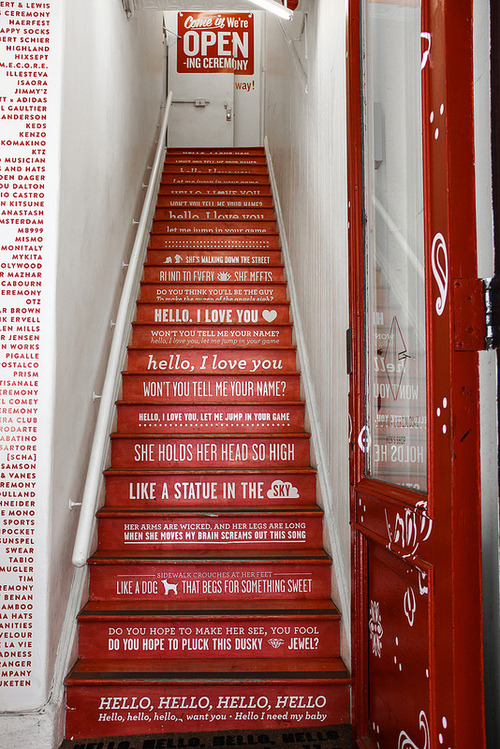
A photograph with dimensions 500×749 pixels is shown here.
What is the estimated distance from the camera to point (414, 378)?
4.35 ft

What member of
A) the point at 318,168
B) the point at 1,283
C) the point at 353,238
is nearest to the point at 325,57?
the point at 318,168

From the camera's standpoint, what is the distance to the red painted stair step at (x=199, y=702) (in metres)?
1.96

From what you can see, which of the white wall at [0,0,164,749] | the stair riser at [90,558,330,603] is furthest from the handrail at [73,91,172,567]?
the stair riser at [90,558,330,603]

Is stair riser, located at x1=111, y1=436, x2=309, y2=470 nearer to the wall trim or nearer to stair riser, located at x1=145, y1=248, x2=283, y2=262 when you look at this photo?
the wall trim

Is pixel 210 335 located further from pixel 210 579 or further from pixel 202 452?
pixel 210 579

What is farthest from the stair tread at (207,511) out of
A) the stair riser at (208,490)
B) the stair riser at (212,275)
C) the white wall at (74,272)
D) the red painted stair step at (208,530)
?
the stair riser at (212,275)

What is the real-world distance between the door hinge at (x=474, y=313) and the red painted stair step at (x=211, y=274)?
9.39 feet

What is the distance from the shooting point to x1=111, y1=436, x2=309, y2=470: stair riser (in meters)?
2.83

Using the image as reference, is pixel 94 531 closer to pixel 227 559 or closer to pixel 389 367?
pixel 227 559

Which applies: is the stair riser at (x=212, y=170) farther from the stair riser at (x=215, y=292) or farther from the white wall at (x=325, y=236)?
the stair riser at (x=215, y=292)

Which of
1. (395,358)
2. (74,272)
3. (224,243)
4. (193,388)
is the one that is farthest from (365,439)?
(224,243)

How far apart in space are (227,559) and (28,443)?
35.9 inches

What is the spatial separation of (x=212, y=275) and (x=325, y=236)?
1.45 metres

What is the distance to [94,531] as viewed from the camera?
95.4 inches
